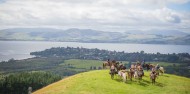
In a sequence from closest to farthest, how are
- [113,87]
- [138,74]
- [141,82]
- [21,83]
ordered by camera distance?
[113,87], [141,82], [138,74], [21,83]

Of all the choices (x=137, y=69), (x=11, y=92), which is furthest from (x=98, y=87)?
(x=11, y=92)

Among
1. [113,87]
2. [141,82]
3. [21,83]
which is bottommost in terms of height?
[21,83]

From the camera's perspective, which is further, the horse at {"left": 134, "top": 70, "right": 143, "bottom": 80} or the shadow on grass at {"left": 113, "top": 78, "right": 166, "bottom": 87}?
the horse at {"left": 134, "top": 70, "right": 143, "bottom": 80}

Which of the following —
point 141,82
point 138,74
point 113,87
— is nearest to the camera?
point 113,87

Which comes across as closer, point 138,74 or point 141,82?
point 141,82

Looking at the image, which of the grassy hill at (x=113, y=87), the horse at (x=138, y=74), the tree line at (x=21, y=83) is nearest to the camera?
the grassy hill at (x=113, y=87)

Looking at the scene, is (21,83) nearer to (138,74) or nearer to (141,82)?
(138,74)

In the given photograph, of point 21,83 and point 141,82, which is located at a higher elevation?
point 141,82

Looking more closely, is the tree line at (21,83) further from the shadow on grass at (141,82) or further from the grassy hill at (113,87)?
the shadow on grass at (141,82)

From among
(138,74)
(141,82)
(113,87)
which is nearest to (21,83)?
(138,74)

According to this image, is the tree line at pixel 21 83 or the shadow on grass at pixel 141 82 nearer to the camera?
the shadow on grass at pixel 141 82

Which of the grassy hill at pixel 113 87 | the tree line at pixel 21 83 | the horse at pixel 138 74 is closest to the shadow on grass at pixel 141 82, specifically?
the grassy hill at pixel 113 87

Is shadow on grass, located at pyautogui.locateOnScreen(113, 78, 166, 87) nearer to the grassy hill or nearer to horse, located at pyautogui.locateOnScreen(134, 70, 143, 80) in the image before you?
the grassy hill

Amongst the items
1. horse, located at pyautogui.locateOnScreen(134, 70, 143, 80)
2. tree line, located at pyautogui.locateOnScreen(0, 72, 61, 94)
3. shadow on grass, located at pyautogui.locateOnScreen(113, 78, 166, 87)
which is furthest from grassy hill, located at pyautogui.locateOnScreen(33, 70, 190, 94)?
tree line, located at pyautogui.locateOnScreen(0, 72, 61, 94)
